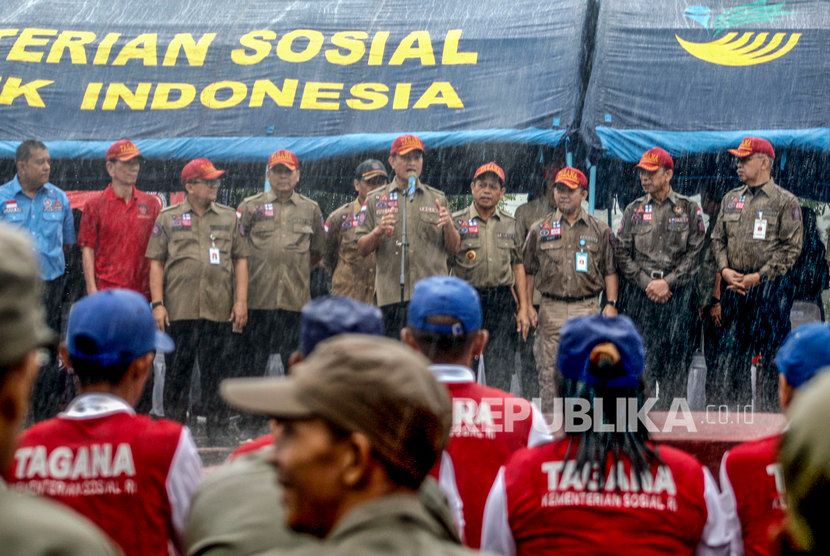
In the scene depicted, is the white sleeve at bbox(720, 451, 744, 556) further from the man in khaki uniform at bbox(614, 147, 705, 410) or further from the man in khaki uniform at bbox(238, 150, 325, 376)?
the man in khaki uniform at bbox(238, 150, 325, 376)

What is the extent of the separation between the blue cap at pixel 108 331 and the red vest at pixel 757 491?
1.69 m

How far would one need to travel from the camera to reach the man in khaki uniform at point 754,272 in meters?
8.24

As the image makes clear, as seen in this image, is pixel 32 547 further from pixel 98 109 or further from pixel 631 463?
pixel 98 109

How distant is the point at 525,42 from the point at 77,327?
27.8 feet

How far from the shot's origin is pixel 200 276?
26.9 feet

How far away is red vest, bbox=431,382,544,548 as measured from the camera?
3.12 metres

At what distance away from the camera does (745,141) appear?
27.8ft

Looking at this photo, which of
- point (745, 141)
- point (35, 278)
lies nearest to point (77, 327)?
point (35, 278)

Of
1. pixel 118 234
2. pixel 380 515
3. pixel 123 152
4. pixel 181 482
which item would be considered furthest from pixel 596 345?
pixel 123 152

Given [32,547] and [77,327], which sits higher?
[77,327]

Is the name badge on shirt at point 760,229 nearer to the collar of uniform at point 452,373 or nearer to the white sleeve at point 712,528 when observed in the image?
the collar of uniform at point 452,373

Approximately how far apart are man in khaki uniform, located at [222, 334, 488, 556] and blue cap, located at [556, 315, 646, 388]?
1.32 metres

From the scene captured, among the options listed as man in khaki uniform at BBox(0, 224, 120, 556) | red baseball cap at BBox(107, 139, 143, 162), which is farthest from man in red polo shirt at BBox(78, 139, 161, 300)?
man in khaki uniform at BBox(0, 224, 120, 556)

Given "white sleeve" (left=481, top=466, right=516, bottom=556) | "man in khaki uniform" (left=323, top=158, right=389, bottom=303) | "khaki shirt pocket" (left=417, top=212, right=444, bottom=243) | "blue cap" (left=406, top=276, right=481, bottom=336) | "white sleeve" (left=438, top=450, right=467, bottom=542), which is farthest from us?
"man in khaki uniform" (left=323, top=158, right=389, bottom=303)
